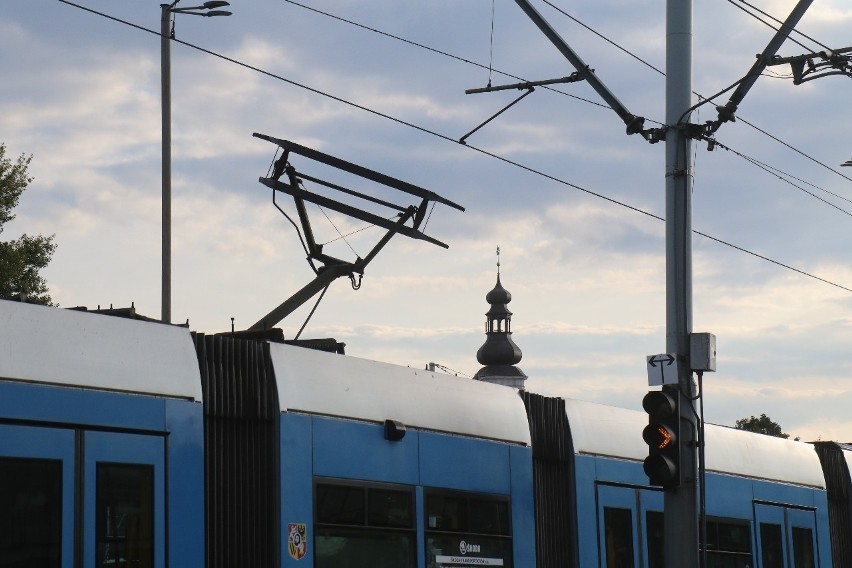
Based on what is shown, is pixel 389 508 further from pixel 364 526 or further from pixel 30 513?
pixel 30 513

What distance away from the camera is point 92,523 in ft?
33.1

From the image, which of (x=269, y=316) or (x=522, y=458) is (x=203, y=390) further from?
(x=522, y=458)

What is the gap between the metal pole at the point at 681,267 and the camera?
1414 cm

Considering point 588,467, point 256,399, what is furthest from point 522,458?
point 256,399

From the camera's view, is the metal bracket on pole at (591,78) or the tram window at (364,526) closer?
the tram window at (364,526)

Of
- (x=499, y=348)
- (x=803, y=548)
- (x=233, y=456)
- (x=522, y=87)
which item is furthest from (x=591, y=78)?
(x=499, y=348)

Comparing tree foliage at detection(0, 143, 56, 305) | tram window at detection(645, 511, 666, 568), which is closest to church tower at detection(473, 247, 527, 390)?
tree foliage at detection(0, 143, 56, 305)

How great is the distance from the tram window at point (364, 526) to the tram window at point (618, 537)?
3705 mm

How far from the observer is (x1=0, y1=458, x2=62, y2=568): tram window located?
963cm

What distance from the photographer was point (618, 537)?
1636 cm

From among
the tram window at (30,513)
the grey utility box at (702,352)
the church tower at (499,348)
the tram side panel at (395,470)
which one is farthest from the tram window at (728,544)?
the church tower at (499,348)

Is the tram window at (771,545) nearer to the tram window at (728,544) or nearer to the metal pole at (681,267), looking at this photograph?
the tram window at (728,544)

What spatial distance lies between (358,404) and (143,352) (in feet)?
8.10

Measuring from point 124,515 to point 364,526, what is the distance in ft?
9.12
